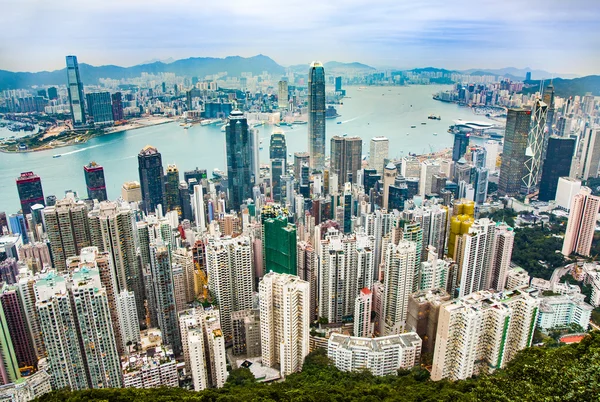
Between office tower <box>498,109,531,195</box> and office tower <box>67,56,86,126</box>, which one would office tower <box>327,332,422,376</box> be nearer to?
office tower <box>67,56,86,126</box>

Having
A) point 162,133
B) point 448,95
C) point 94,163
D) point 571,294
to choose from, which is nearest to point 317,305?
point 571,294

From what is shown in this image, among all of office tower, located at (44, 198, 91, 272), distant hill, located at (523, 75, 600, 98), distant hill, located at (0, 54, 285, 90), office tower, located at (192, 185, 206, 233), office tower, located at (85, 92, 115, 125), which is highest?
distant hill, located at (0, 54, 285, 90)

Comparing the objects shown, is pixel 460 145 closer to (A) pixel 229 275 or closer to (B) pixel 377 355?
(A) pixel 229 275

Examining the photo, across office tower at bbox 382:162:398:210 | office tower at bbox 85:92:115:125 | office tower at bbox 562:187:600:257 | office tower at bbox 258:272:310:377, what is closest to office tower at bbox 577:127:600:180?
office tower at bbox 562:187:600:257

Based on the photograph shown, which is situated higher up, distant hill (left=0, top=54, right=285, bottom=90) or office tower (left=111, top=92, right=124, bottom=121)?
distant hill (left=0, top=54, right=285, bottom=90)

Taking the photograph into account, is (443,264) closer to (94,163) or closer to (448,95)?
(94,163)
